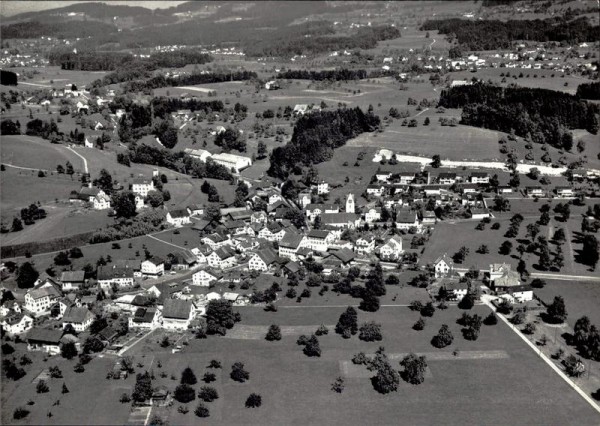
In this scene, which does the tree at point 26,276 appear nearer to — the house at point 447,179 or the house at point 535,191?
the house at point 447,179

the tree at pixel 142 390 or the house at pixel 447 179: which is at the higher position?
the tree at pixel 142 390

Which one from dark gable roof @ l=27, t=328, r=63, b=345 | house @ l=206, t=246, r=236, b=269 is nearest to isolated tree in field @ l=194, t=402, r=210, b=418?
dark gable roof @ l=27, t=328, r=63, b=345

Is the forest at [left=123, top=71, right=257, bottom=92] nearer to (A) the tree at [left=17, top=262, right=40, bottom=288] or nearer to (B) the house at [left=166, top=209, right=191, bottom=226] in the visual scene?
(B) the house at [left=166, top=209, right=191, bottom=226]

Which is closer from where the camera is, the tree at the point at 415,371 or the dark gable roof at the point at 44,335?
the tree at the point at 415,371

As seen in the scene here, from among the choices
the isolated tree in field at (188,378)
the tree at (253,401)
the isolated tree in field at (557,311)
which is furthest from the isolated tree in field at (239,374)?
the isolated tree in field at (557,311)

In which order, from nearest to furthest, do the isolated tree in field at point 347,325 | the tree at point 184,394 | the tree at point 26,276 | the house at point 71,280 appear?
1. the tree at point 184,394
2. the isolated tree in field at point 347,325
3. the tree at point 26,276
4. the house at point 71,280

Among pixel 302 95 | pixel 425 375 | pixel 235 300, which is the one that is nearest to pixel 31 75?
pixel 302 95

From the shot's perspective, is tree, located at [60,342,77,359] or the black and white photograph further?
tree, located at [60,342,77,359]
